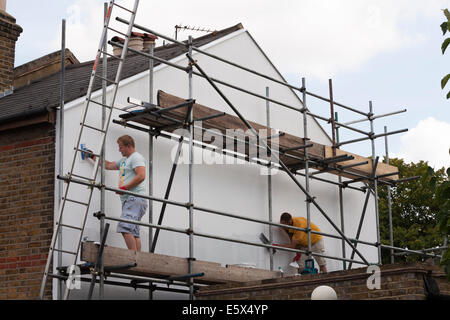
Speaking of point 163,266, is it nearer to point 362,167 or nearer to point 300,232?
point 300,232

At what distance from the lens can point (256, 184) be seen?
44.2ft

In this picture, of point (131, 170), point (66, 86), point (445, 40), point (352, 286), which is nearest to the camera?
point (445, 40)

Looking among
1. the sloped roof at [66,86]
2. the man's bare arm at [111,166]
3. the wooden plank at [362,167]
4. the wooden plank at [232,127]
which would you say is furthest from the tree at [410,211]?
the man's bare arm at [111,166]

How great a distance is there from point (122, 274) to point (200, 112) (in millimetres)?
2681

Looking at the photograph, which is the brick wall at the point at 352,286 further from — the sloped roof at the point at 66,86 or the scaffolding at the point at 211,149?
the sloped roof at the point at 66,86

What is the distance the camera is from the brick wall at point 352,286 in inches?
317

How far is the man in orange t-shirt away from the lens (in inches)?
512

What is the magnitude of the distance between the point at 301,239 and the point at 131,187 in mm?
3725

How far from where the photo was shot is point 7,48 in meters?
14.6

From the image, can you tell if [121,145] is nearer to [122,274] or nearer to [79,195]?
[79,195]

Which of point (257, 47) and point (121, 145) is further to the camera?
point (257, 47)

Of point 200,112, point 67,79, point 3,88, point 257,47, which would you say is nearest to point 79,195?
point 200,112

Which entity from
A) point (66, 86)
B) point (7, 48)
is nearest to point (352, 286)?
point (66, 86)

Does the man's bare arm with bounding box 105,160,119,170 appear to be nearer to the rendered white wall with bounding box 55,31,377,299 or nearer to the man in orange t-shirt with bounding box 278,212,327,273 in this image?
the rendered white wall with bounding box 55,31,377,299
